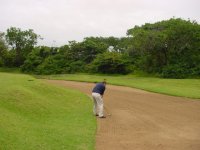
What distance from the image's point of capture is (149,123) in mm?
15797

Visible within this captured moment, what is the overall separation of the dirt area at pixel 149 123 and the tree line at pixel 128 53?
17.3 metres

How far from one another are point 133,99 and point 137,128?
8513 millimetres

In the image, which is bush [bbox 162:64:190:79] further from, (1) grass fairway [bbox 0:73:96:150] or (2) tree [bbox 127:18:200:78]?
(1) grass fairway [bbox 0:73:96:150]

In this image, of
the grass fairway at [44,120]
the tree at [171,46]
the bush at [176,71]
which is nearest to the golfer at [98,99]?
the grass fairway at [44,120]

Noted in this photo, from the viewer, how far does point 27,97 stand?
724 inches

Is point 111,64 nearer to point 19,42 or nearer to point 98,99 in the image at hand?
point 19,42

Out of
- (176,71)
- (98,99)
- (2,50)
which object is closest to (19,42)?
(2,50)

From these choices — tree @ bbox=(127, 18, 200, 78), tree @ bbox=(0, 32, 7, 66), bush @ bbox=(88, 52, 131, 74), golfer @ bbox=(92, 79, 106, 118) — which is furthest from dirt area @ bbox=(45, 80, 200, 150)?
tree @ bbox=(0, 32, 7, 66)

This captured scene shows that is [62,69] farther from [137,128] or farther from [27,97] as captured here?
[137,128]

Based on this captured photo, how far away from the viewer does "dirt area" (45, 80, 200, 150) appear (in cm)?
1218

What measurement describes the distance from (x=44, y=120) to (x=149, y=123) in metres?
4.52

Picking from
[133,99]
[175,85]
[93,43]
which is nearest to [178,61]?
[175,85]

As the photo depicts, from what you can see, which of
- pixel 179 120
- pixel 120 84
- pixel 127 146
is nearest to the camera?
pixel 127 146

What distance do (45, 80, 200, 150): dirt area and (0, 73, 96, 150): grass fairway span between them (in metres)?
0.74
